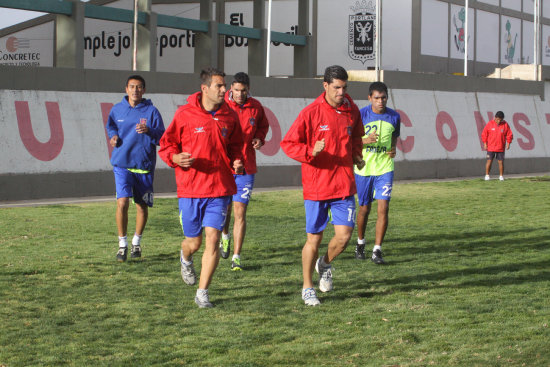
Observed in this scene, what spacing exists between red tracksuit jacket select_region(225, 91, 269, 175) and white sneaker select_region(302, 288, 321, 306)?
226cm

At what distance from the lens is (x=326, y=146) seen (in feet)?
25.5

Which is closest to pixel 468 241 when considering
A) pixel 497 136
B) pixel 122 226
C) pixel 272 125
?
pixel 122 226

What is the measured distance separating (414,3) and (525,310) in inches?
1607

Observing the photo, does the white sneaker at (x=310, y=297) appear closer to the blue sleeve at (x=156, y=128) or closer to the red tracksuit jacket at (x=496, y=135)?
the blue sleeve at (x=156, y=128)

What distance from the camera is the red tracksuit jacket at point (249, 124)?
382 inches

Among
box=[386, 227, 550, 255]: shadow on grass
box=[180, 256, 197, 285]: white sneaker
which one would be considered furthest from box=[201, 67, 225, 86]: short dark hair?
box=[386, 227, 550, 255]: shadow on grass

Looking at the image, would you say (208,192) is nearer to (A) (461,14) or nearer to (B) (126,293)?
(B) (126,293)

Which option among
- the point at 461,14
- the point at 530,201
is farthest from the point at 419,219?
the point at 461,14

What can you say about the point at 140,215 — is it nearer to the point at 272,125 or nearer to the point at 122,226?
the point at 122,226

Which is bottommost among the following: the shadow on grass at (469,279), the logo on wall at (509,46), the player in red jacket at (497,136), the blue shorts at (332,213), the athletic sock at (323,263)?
the shadow on grass at (469,279)

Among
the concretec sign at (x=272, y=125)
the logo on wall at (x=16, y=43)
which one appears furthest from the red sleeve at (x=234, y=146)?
the logo on wall at (x=16, y=43)

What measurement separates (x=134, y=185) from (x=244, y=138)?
148 centimetres

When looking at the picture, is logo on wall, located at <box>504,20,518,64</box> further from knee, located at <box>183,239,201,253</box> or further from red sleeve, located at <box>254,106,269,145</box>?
knee, located at <box>183,239,201,253</box>

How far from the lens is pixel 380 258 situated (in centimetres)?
1012
